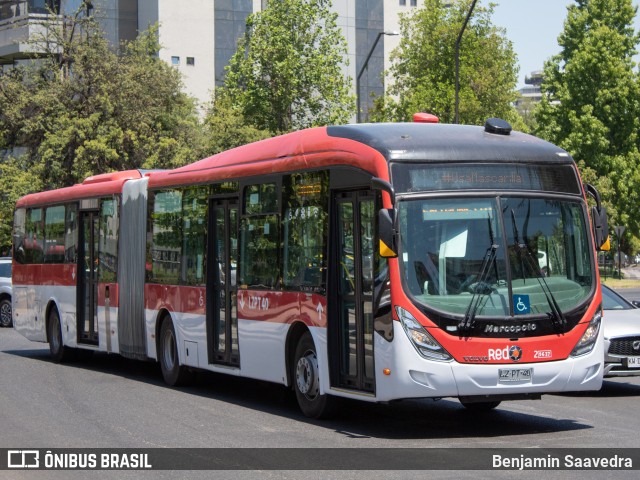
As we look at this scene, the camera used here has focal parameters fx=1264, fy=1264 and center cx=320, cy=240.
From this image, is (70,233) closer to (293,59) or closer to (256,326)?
(256,326)

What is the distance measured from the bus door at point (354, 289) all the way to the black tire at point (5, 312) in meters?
22.3

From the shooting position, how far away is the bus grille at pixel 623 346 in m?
16.1

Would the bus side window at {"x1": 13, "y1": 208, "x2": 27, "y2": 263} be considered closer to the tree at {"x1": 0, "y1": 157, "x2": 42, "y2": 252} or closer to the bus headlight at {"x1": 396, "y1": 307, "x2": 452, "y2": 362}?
the bus headlight at {"x1": 396, "y1": 307, "x2": 452, "y2": 362}

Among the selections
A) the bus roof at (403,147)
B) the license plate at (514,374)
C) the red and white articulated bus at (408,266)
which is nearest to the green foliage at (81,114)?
the red and white articulated bus at (408,266)

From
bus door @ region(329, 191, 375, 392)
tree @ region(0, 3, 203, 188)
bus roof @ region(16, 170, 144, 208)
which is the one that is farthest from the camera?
tree @ region(0, 3, 203, 188)

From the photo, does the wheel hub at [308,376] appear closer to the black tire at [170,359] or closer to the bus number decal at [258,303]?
the bus number decal at [258,303]

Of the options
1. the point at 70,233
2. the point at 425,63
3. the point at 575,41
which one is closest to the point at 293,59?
the point at 425,63

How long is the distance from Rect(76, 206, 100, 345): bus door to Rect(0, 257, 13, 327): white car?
12496 mm

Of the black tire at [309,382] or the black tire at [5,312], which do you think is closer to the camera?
the black tire at [309,382]

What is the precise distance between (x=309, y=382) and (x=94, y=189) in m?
9.24

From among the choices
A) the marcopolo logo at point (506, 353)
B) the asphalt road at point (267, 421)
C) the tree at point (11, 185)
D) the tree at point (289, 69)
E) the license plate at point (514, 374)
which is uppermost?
the tree at point (289, 69)

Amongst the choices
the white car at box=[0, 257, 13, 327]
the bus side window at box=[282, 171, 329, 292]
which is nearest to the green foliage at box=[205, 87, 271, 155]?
the white car at box=[0, 257, 13, 327]

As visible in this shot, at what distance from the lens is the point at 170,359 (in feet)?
60.3

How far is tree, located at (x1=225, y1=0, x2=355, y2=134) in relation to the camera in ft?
203
